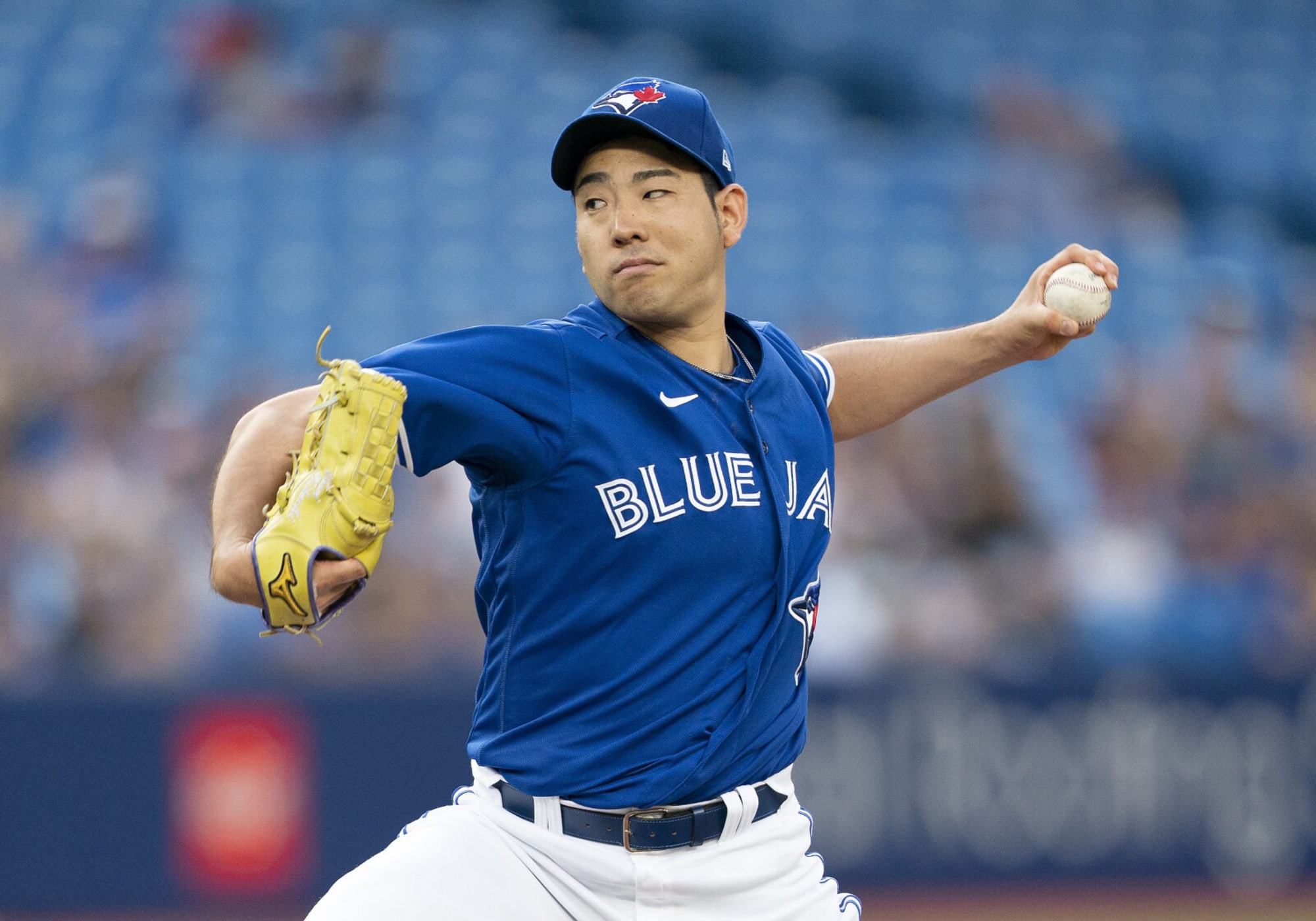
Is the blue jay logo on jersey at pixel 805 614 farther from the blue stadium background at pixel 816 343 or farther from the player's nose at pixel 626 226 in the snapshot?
the blue stadium background at pixel 816 343

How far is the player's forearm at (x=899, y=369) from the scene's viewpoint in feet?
11.4

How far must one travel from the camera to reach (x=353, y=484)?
241 cm

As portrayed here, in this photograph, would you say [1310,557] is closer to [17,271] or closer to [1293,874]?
[1293,874]

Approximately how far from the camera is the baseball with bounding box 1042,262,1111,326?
10.8ft

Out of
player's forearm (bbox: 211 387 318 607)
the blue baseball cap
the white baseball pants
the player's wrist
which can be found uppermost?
the blue baseball cap

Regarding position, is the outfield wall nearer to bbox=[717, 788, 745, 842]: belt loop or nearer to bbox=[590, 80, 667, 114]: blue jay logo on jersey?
bbox=[717, 788, 745, 842]: belt loop

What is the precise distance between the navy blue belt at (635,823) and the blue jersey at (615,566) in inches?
1.0

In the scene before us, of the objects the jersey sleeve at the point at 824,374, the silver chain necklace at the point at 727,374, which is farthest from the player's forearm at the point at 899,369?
the silver chain necklace at the point at 727,374

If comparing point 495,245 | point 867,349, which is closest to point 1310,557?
point 495,245

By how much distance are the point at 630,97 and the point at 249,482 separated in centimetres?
101

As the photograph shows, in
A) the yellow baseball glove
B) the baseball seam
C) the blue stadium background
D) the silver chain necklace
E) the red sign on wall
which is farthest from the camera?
the blue stadium background

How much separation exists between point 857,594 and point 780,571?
5093 millimetres

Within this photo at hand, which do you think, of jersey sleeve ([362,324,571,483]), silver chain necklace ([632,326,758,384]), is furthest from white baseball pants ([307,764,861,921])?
silver chain necklace ([632,326,758,384])

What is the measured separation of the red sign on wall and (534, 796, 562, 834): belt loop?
4638 millimetres
